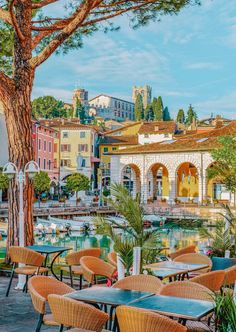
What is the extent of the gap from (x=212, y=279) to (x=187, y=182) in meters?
38.7

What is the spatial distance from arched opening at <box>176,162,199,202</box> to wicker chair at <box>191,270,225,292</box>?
37.6m

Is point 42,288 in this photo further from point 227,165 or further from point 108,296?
point 227,165

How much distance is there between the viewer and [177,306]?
13.3 ft

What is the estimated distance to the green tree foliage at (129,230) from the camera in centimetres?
636

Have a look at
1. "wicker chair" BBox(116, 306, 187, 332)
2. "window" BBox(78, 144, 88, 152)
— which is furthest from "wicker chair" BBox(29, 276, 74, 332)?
"window" BBox(78, 144, 88, 152)

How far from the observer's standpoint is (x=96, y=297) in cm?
434

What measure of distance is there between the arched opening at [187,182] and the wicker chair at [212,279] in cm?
3765

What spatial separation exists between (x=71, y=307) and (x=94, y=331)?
25cm

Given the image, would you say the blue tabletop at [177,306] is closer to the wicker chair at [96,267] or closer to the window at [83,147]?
the wicker chair at [96,267]

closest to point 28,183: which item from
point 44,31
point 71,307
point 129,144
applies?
point 44,31

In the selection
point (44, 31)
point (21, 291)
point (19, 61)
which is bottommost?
point (21, 291)

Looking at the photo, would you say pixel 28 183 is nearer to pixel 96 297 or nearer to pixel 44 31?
pixel 44 31

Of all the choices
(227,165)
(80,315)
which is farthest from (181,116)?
(80,315)

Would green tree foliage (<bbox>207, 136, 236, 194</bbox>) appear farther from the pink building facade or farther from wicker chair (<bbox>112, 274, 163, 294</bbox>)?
the pink building facade
